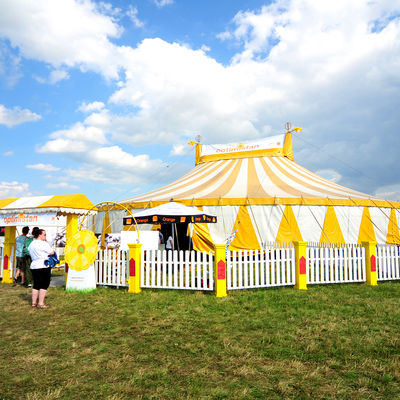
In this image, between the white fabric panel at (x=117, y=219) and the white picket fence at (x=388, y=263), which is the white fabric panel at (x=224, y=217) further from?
the white picket fence at (x=388, y=263)

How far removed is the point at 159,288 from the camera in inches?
280

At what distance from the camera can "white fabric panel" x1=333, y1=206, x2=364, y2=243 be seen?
12.3 metres

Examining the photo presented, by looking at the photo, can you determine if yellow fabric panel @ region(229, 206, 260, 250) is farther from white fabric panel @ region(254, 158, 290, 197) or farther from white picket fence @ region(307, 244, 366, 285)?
white picket fence @ region(307, 244, 366, 285)

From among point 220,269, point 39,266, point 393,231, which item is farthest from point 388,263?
point 39,266

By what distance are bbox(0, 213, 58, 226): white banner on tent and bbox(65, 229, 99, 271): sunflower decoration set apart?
4.42 feet

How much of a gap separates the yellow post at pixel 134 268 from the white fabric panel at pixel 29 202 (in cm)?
318

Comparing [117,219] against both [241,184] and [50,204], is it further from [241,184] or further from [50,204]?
[50,204]

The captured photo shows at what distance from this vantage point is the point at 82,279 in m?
7.16

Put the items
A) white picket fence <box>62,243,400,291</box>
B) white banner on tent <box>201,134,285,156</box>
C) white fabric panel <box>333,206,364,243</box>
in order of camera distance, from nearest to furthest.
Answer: white picket fence <box>62,243,400,291</box>
white fabric panel <box>333,206,364,243</box>
white banner on tent <box>201,134,285,156</box>

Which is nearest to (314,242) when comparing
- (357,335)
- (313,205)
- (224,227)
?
(313,205)

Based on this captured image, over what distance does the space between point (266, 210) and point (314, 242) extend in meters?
2.08

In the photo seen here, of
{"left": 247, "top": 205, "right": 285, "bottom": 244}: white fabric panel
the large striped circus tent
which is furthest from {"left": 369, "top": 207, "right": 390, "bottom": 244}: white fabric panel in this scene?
{"left": 247, "top": 205, "right": 285, "bottom": 244}: white fabric panel

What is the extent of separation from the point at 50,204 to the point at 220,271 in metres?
4.72

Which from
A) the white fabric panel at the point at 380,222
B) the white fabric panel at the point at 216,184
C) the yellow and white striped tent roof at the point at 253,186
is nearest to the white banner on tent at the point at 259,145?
the yellow and white striped tent roof at the point at 253,186
